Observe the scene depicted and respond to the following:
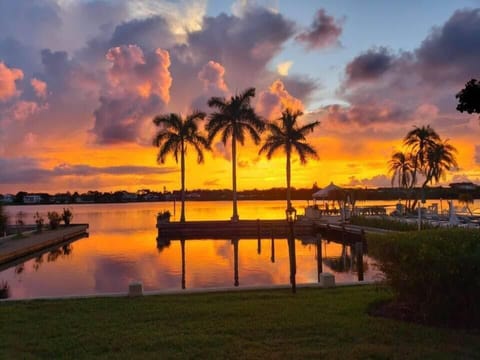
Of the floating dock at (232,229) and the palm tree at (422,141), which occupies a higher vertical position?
the palm tree at (422,141)

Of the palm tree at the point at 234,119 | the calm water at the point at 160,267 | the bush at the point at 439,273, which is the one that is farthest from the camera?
the palm tree at the point at 234,119

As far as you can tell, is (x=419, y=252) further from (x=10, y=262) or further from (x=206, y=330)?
(x=10, y=262)

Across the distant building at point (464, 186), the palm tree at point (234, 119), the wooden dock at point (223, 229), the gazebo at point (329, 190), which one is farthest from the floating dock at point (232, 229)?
the distant building at point (464, 186)

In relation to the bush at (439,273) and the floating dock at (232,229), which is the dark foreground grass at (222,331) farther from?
the floating dock at (232,229)

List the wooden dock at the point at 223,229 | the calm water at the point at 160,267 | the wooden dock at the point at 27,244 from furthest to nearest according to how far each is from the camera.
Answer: the wooden dock at the point at 223,229 < the wooden dock at the point at 27,244 < the calm water at the point at 160,267

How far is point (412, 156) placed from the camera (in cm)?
4097

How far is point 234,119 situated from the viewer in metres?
35.0

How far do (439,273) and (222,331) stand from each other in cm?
304

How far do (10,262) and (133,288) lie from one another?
13371 millimetres

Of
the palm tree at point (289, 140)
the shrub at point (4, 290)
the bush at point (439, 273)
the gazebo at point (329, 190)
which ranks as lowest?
the shrub at point (4, 290)

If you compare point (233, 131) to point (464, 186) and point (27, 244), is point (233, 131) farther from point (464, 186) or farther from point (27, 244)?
point (464, 186)

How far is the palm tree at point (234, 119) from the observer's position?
115 ft

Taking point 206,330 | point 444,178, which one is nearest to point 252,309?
point 206,330

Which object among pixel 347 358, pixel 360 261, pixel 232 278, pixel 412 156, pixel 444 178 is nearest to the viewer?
pixel 347 358
